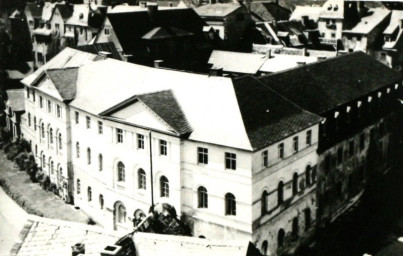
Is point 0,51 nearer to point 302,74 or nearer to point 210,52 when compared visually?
point 210,52

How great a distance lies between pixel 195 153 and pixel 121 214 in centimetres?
1381

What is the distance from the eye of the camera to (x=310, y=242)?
2217 inches

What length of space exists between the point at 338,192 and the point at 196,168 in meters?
20.2

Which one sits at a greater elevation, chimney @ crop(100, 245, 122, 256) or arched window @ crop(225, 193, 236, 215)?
chimney @ crop(100, 245, 122, 256)

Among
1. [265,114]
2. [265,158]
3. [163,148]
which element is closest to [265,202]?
[265,158]

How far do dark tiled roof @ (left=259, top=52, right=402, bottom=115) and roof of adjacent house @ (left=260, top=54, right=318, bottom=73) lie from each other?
845 cm

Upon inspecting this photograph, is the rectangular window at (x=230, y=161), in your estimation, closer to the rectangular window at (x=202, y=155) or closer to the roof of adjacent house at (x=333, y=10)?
the rectangular window at (x=202, y=155)

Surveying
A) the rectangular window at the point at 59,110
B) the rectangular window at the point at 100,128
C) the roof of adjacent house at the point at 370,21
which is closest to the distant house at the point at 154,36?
the rectangular window at the point at 59,110

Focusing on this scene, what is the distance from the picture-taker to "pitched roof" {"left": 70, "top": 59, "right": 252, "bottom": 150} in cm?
4844

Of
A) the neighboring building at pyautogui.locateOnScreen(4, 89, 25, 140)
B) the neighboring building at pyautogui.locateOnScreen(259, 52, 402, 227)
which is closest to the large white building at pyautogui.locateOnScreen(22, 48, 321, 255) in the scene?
the neighboring building at pyautogui.locateOnScreen(259, 52, 402, 227)

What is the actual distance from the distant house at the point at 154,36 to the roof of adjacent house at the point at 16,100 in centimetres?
1459

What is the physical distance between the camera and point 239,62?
277ft

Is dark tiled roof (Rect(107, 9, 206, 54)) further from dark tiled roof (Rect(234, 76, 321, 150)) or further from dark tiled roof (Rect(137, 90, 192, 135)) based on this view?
dark tiled roof (Rect(234, 76, 321, 150))

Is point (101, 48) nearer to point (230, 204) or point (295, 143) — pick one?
point (295, 143)
